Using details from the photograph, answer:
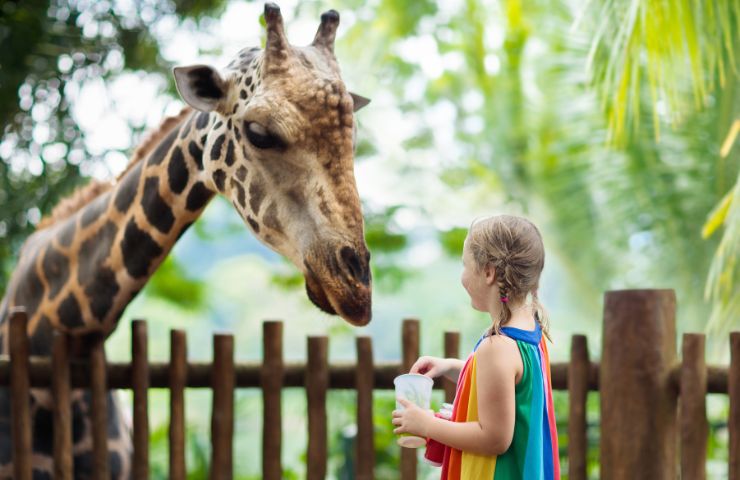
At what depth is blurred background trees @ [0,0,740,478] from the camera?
368cm

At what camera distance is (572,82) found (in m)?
Result: 8.92

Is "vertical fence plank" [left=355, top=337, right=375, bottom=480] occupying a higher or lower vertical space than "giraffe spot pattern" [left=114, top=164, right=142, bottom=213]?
lower

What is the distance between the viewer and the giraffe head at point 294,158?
2.13m

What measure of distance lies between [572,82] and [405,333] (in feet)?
21.2

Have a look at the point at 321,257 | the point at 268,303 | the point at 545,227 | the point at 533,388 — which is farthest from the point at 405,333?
the point at 268,303

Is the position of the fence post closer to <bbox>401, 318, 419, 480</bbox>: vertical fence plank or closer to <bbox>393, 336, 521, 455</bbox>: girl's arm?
<bbox>401, 318, 419, 480</bbox>: vertical fence plank

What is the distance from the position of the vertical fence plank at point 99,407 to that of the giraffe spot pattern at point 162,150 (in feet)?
2.13

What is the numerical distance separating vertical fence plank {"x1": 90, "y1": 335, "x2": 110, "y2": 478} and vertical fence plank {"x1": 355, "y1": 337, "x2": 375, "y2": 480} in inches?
33.8

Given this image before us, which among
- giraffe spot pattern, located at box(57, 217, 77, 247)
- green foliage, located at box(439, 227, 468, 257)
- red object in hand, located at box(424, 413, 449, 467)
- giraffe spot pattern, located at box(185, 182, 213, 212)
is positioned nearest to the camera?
red object in hand, located at box(424, 413, 449, 467)

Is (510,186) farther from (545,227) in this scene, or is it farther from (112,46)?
(112,46)

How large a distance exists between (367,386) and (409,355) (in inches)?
7.1

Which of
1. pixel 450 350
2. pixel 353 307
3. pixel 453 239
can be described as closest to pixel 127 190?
pixel 353 307

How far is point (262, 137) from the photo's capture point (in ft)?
7.52

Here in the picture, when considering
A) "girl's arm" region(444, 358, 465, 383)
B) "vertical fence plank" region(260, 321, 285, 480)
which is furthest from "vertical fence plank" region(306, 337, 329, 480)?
"girl's arm" region(444, 358, 465, 383)
